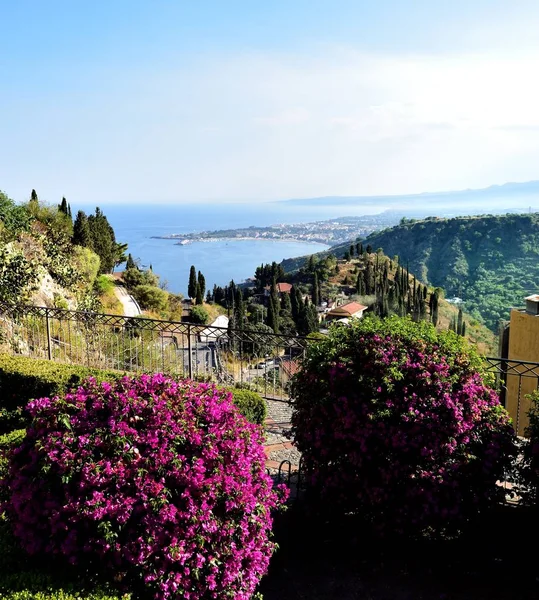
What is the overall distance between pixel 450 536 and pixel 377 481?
778 millimetres

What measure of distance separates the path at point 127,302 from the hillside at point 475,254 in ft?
208

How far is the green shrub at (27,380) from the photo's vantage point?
5.43 m

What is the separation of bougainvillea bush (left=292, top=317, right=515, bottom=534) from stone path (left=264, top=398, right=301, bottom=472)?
0.55 m

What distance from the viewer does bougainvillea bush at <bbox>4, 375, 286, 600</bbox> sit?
2.48 meters

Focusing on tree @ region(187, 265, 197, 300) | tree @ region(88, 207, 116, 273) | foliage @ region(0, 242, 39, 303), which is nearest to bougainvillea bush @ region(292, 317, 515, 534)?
foliage @ region(0, 242, 39, 303)

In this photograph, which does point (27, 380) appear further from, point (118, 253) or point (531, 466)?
point (118, 253)

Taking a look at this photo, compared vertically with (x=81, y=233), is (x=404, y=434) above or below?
below

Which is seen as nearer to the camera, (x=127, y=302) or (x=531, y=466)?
(x=531, y=466)

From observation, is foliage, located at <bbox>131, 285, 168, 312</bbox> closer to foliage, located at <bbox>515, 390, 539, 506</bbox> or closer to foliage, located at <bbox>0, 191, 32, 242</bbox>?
foliage, located at <bbox>0, 191, 32, 242</bbox>

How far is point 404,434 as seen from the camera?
3.33 metres

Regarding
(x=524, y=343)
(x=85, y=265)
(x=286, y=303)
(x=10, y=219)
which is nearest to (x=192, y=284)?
(x=286, y=303)

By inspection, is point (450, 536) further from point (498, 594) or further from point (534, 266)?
point (534, 266)

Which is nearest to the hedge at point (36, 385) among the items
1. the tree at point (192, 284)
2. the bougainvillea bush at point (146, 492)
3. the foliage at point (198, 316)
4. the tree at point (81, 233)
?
the bougainvillea bush at point (146, 492)

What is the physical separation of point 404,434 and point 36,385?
160 inches
